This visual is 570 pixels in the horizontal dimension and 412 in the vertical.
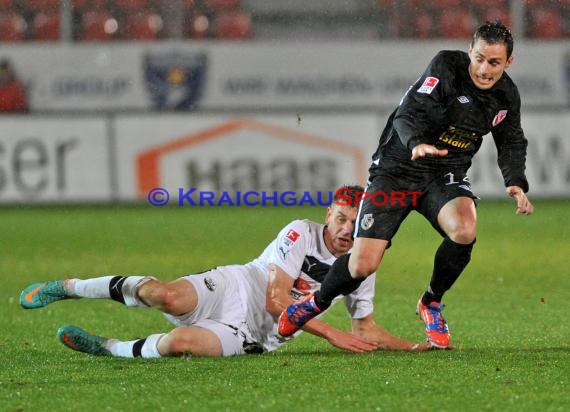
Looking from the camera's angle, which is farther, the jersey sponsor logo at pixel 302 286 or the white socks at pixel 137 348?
the jersey sponsor logo at pixel 302 286

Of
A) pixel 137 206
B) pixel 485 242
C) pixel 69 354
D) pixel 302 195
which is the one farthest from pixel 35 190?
pixel 69 354

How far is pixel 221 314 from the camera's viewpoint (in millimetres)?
6281

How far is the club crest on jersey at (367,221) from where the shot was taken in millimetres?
6180

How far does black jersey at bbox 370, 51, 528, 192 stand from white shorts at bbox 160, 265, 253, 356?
1.08m

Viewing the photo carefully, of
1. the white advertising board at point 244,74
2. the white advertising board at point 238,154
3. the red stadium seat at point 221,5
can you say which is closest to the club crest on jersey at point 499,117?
the white advertising board at point 238,154

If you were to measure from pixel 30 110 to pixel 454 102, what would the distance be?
12788mm

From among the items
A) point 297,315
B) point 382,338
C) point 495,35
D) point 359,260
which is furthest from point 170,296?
point 495,35

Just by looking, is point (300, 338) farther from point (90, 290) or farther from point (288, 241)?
point (90, 290)

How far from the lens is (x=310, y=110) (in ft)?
59.4

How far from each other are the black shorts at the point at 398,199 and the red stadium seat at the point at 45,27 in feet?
44.1

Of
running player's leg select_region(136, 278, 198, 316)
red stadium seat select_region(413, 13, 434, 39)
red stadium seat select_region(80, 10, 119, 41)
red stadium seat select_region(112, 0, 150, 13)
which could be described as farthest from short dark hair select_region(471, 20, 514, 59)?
red stadium seat select_region(112, 0, 150, 13)

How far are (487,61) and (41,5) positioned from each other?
45.8 feet

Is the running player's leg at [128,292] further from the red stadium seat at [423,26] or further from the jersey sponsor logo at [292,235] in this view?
the red stadium seat at [423,26]

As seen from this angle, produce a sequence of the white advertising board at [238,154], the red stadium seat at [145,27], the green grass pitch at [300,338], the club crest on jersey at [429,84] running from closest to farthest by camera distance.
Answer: the green grass pitch at [300,338] → the club crest on jersey at [429,84] → the white advertising board at [238,154] → the red stadium seat at [145,27]
